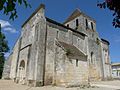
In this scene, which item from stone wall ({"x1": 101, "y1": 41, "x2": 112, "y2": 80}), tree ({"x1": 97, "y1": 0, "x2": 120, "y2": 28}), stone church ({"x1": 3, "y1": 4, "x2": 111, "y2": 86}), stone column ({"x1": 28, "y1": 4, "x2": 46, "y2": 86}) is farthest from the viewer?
stone wall ({"x1": 101, "y1": 41, "x2": 112, "y2": 80})

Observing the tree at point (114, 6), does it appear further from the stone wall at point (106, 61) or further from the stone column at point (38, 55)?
the stone wall at point (106, 61)

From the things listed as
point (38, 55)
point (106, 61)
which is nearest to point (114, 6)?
point (38, 55)

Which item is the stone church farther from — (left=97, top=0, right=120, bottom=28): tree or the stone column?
(left=97, top=0, right=120, bottom=28): tree

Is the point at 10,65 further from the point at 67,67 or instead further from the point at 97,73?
the point at 97,73

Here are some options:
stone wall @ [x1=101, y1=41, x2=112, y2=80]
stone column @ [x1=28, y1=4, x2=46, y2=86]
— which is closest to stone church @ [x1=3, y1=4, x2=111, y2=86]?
stone column @ [x1=28, y1=4, x2=46, y2=86]

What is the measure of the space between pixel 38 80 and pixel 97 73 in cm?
1372

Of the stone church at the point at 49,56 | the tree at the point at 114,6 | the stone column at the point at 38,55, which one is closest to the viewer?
the tree at the point at 114,6

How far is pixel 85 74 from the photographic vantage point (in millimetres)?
18750

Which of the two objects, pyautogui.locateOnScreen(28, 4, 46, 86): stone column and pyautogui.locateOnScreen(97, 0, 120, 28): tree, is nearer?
pyautogui.locateOnScreen(97, 0, 120, 28): tree

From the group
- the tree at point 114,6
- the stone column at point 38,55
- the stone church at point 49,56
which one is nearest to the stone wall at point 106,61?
the stone church at point 49,56

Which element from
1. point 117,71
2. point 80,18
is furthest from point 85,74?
point 117,71

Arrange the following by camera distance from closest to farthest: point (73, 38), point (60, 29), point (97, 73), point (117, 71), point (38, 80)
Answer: point (38, 80) < point (60, 29) < point (73, 38) < point (97, 73) < point (117, 71)

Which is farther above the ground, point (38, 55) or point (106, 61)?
point (38, 55)

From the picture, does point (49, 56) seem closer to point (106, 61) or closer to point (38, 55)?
point (38, 55)
